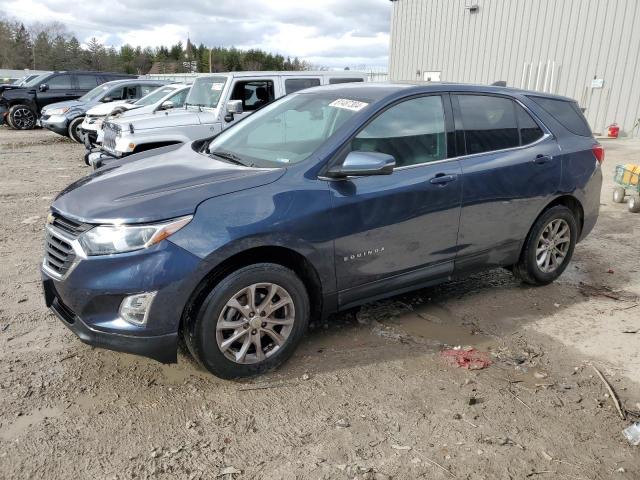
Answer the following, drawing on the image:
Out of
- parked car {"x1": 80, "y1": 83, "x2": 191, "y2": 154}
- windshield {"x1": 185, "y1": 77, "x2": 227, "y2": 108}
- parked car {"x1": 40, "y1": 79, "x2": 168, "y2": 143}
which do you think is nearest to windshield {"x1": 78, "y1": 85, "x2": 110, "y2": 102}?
parked car {"x1": 40, "y1": 79, "x2": 168, "y2": 143}

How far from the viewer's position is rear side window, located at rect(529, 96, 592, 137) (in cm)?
462

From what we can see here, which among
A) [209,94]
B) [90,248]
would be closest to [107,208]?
[90,248]

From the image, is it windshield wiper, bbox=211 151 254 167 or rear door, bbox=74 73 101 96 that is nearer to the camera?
windshield wiper, bbox=211 151 254 167

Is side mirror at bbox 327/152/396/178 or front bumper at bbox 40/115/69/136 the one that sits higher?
side mirror at bbox 327/152/396/178

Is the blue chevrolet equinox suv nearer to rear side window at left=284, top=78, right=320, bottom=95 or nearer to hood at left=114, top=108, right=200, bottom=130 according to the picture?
hood at left=114, top=108, right=200, bottom=130

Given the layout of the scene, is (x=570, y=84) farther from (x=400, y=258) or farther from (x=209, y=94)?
(x=400, y=258)

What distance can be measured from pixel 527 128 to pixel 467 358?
2.07 m

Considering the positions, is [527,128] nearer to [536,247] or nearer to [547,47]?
[536,247]

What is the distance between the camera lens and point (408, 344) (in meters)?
3.69

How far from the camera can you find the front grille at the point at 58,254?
9.45ft

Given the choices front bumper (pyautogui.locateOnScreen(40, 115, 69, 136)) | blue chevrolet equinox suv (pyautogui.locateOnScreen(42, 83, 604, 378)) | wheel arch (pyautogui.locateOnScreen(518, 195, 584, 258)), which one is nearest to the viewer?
blue chevrolet equinox suv (pyautogui.locateOnScreen(42, 83, 604, 378))

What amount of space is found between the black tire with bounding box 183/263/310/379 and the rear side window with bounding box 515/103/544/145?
7.88 ft

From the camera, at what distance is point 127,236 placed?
2764 mm

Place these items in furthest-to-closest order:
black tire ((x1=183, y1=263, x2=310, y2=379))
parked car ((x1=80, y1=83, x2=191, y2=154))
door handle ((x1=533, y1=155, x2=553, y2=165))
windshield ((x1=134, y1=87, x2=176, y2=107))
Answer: windshield ((x1=134, y1=87, x2=176, y2=107)) < parked car ((x1=80, y1=83, x2=191, y2=154)) < door handle ((x1=533, y1=155, x2=553, y2=165)) < black tire ((x1=183, y1=263, x2=310, y2=379))
